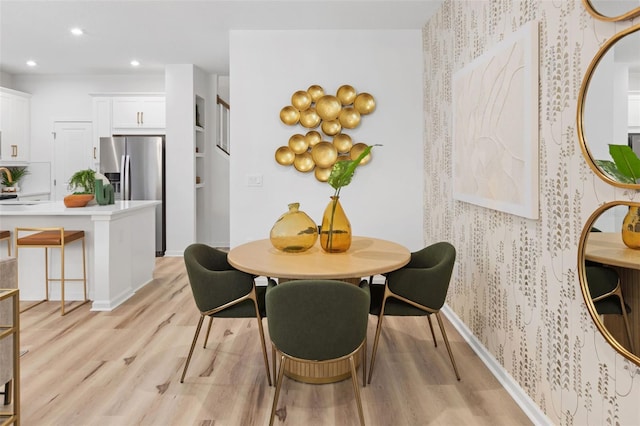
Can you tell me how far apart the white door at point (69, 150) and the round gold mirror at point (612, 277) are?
22.4 ft

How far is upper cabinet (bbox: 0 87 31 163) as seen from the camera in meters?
6.27

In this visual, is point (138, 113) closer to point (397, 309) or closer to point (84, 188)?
point (84, 188)

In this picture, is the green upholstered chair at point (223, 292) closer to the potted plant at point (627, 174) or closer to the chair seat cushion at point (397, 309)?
the chair seat cushion at point (397, 309)

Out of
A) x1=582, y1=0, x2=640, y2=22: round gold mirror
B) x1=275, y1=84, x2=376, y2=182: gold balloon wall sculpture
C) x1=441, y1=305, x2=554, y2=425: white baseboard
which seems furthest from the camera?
x1=275, y1=84, x2=376, y2=182: gold balloon wall sculpture

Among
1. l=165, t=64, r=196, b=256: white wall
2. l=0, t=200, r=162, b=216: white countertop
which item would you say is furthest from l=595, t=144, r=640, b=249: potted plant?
l=165, t=64, r=196, b=256: white wall

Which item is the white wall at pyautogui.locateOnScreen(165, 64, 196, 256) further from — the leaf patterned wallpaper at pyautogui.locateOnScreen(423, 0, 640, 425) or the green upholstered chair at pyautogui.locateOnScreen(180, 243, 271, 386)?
the leaf patterned wallpaper at pyautogui.locateOnScreen(423, 0, 640, 425)

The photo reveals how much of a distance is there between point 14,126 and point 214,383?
5.95 metres

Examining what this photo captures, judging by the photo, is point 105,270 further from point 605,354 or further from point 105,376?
point 605,354

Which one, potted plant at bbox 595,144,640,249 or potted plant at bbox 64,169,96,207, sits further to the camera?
potted plant at bbox 64,169,96,207

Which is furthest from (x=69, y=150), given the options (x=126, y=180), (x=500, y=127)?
(x=500, y=127)

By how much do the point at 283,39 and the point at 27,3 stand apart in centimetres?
222

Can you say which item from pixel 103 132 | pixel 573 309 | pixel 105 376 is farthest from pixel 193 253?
pixel 103 132

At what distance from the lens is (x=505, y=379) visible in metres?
2.43

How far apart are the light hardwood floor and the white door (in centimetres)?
390
